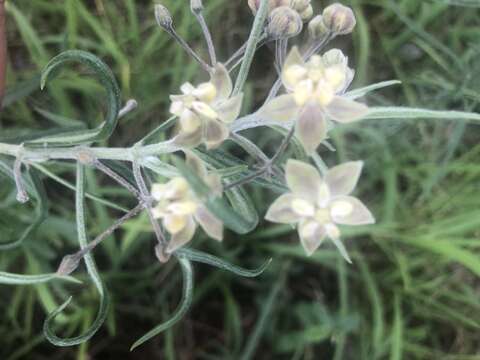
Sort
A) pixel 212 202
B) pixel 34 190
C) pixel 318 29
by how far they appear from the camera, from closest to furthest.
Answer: pixel 212 202 < pixel 318 29 < pixel 34 190

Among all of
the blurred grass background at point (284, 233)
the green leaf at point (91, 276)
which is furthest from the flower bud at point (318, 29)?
the blurred grass background at point (284, 233)

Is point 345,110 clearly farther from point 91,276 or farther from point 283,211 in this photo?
point 91,276

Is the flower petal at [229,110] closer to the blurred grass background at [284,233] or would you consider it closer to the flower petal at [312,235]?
the flower petal at [312,235]

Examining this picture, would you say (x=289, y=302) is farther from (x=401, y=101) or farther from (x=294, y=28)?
(x=294, y=28)

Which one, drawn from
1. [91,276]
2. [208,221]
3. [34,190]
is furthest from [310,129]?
[34,190]

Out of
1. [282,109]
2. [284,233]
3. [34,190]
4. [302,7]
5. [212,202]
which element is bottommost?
[212,202]
